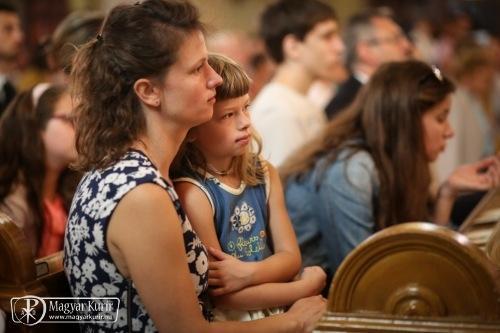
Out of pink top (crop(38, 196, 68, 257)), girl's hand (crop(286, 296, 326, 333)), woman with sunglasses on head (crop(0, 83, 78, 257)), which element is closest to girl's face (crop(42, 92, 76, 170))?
woman with sunglasses on head (crop(0, 83, 78, 257))

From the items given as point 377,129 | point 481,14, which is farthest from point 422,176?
point 481,14

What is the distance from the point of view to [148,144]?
6.39ft

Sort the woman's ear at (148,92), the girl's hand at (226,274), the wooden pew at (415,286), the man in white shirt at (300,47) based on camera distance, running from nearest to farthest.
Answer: the wooden pew at (415,286) → the woman's ear at (148,92) → the girl's hand at (226,274) → the man in white shirt at (300,47)

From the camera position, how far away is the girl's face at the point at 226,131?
6.84 feet

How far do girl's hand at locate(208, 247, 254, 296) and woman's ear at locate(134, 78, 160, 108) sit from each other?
1.31 ft

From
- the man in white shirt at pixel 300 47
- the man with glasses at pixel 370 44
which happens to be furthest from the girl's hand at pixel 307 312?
the man with glasses at pixel 370 44

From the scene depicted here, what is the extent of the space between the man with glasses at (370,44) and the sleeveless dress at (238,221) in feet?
9.10

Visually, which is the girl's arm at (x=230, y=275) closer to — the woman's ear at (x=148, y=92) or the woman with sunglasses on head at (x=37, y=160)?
the woman's ear at (x=148, y=92)

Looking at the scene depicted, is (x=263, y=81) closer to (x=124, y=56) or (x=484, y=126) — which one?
(x=484, y=126)

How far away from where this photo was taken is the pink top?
289 centimetres

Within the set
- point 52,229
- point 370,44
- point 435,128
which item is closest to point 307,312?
point 435,128

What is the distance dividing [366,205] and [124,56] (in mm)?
1235

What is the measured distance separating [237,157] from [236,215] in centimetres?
17

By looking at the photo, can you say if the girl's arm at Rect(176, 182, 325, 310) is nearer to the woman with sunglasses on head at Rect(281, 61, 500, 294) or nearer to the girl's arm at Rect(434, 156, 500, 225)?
the woman with sunglasses on head at Rect(281, 61, 500, 294)
